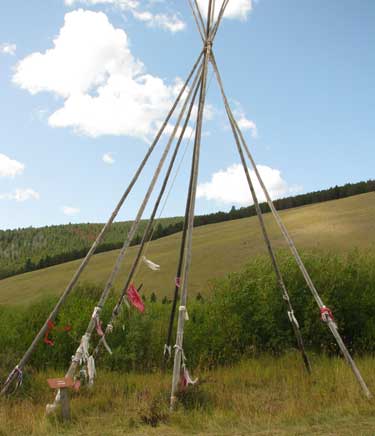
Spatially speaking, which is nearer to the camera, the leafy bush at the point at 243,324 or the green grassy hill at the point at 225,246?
the leafy bush at the point at 243,324

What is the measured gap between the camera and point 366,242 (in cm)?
4362

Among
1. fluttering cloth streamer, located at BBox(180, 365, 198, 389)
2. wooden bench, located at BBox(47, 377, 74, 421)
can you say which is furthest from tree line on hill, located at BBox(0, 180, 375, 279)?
wooden bench, located at BBox(47, 377, 74, 421)

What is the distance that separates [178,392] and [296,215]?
2292 inches

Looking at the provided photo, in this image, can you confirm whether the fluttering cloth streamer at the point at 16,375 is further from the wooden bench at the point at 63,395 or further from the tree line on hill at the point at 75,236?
the tree line on hill at the point at 75,236

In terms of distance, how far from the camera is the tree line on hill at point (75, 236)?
77.0 meters

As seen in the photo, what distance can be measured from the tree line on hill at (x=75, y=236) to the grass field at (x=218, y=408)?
5303 centimetres

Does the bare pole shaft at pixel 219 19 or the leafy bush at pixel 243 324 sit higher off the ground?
the bare pole shaft at pixel 219 19

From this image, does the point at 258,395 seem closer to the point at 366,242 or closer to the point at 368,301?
the point at 368,301

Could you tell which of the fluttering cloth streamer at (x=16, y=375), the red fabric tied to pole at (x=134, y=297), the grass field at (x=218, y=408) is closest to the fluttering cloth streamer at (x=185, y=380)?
the grass field at (x=218, y=408)

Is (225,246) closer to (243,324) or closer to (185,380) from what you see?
(243,324)

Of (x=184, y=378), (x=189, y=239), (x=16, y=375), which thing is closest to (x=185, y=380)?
(x=184, y=378)

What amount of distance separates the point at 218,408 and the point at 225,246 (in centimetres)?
4552

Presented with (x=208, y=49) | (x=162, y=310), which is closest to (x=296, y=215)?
(x=162, y=310)

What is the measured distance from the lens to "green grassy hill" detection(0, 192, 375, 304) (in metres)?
43.6
